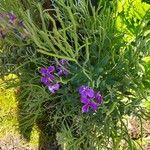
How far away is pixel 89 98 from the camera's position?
1.62 m

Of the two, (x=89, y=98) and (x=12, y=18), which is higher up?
(x=12, y=18)

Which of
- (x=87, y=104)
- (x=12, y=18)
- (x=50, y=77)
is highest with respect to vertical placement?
(x=12, y=18)

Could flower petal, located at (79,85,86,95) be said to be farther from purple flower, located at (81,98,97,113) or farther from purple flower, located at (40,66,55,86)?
purple flower, located at (40,66,55,86)

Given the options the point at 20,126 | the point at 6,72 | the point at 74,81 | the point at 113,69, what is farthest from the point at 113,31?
the point at 20,126

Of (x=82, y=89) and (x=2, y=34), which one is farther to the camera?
(x=2, y=34)

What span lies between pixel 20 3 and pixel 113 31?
53cm

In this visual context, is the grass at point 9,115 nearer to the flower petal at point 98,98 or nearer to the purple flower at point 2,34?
the purple flower at point 2,34

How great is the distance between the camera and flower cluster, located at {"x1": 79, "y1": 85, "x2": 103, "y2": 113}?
5.24 feet

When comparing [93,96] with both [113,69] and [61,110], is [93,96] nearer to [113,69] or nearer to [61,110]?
[113,69]

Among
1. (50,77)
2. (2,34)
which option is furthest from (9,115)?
(50,77)

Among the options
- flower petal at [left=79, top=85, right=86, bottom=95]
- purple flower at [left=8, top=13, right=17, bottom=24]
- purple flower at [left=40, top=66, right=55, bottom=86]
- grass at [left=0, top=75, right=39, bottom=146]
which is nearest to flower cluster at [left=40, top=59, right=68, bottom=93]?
purple flower at [left=40, top=66, right=55, bottom=86]

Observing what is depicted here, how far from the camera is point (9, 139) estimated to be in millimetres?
2180

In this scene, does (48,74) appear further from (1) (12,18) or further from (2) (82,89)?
(1) (12,18)

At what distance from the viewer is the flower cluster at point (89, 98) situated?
1.60 m
